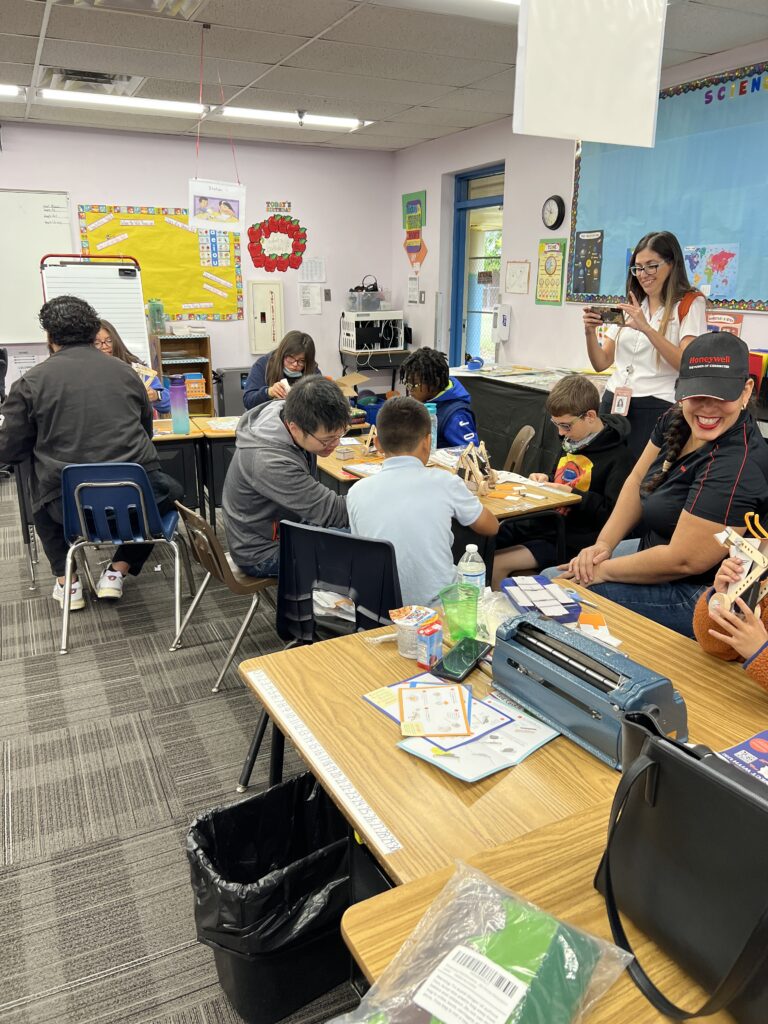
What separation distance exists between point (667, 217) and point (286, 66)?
245 centimetres

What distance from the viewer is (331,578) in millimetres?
2074

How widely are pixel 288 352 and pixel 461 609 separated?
303 centimetres

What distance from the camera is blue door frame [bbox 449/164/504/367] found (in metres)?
6.59

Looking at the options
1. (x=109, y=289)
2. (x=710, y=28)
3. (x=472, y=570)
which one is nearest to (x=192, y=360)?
(x=109, y=289)

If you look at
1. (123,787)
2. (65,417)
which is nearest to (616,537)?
(123,787)

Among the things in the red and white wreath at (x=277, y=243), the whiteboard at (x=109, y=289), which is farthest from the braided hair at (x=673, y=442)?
the red and white wreath at (x=277, y=243)

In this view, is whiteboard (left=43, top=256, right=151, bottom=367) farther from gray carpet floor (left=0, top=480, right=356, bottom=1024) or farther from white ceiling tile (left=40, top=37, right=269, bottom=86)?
gray carpet floor (left=0, top=480, right=356, bottom=1024)

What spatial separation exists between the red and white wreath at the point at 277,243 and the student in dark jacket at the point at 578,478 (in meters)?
4.88

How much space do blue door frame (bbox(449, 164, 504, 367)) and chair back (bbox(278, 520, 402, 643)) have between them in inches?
206

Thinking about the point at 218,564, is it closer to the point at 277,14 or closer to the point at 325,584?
the point at 325,584

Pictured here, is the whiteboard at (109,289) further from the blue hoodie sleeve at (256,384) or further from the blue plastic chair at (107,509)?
the blue plastic chair at (107,509)

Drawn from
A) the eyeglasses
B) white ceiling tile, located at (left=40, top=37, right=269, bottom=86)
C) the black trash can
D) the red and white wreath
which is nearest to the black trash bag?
the black trash can

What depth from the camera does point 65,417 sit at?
315 cm

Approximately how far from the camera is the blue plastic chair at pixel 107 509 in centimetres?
300
